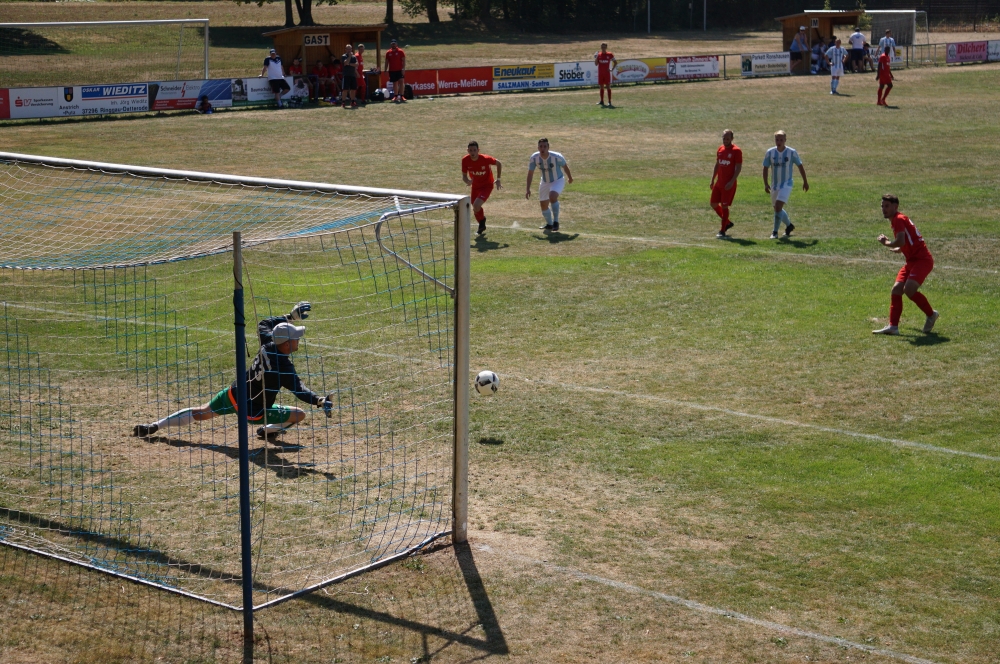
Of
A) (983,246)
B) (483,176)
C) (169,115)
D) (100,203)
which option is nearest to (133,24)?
(169,115)

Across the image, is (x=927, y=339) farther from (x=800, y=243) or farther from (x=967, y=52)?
(x=967, y=52)

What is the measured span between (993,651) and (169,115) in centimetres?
3370

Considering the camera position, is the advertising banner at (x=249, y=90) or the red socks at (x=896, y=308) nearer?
the red socks at (x=896, y=308)

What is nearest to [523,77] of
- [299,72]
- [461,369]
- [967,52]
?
[299,72]

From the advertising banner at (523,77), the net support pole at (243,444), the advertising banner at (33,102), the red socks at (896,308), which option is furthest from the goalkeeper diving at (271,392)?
the advertising banner at (523,77)

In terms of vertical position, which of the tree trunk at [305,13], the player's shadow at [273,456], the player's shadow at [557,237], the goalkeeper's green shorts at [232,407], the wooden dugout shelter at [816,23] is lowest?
the player's shadow at [273,456]

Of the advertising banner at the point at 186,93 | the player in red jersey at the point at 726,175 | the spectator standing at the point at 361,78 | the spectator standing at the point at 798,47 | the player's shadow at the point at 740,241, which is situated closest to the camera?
the player's shadow at the point at 740,241

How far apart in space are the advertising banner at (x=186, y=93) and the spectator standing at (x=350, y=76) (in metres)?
4.06

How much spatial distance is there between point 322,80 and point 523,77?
8745 millimetres

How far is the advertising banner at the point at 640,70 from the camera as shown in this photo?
1801 inches

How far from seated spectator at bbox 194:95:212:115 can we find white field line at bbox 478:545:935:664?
31.4 meters

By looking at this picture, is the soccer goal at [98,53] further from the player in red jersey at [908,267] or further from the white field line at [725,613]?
the white field line at [725,613]

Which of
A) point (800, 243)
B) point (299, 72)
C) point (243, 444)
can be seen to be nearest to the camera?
point (243, 444)

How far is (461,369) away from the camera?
8.51m
